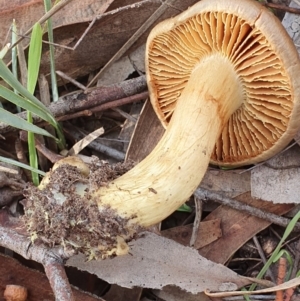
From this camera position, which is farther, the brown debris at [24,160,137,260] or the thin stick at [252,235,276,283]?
the thin stick at [252,235,276,283]

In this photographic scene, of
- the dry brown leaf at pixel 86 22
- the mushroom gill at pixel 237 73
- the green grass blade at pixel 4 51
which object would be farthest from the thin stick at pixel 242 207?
the green grass blade at pixel 4 51

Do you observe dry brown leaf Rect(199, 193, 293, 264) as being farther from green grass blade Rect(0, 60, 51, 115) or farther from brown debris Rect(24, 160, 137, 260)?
green grass blade Rect(0, 60, 51, 115)

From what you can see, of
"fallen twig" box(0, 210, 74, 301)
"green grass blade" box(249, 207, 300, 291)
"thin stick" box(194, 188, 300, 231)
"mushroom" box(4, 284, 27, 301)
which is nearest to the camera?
"fallen twig" box(0, 210, 74, 301)

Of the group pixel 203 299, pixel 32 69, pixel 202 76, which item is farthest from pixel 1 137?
pixel 203 299

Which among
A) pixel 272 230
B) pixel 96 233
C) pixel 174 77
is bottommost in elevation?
pixel 96 233

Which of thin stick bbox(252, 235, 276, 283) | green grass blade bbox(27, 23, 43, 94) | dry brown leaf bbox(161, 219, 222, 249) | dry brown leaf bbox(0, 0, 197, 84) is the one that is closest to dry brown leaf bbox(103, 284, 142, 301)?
dry brown leaf bbox(161, 219, 222, 249)

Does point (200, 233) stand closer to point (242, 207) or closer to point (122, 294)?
point (242, 207)

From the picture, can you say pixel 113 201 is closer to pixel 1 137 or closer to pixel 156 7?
pixel 1 137
